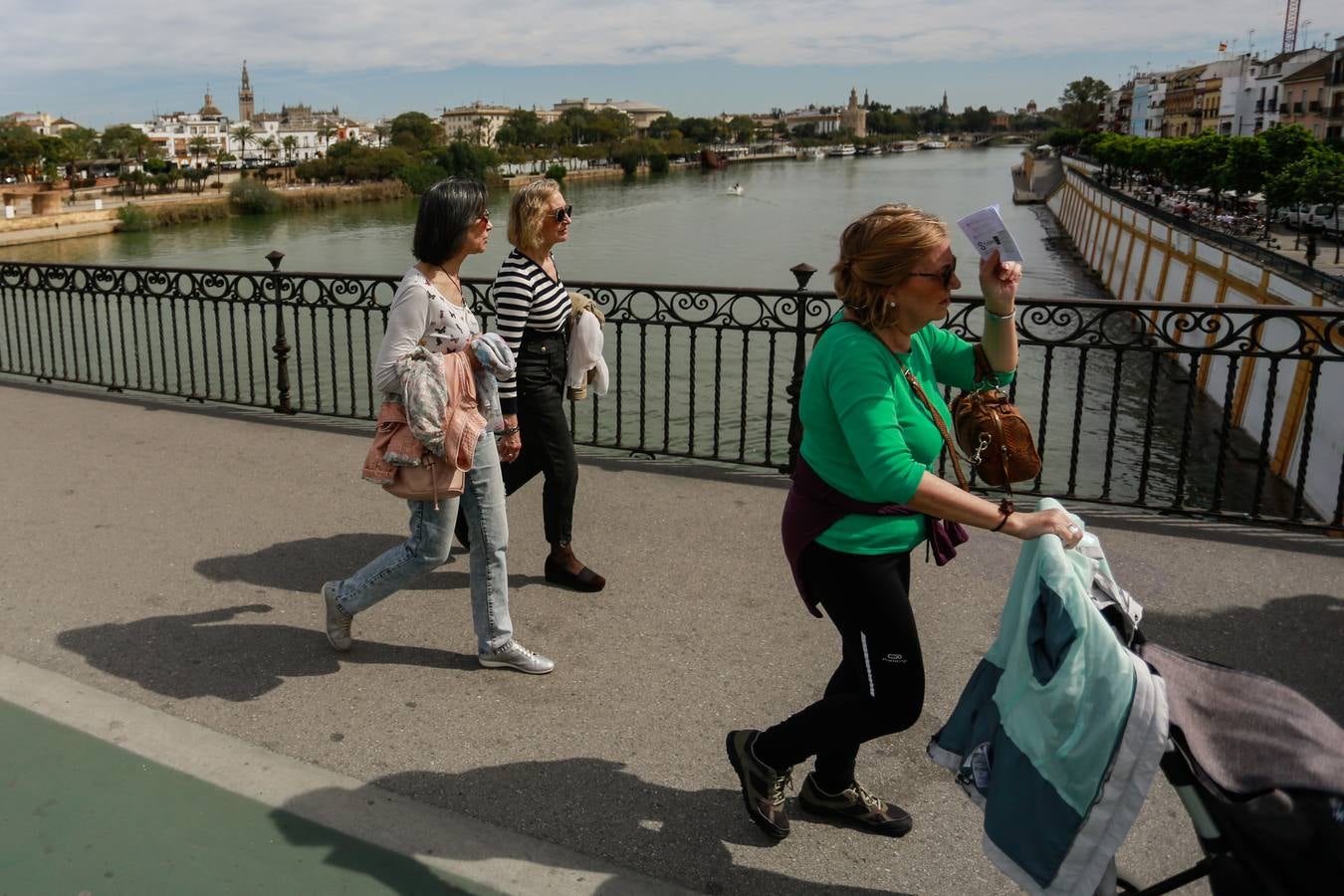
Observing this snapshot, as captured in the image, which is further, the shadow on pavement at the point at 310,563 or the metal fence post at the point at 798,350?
the metal fence post at the point at 798,350

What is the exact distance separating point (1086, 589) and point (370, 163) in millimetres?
110409

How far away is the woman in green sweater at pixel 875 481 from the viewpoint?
250cm

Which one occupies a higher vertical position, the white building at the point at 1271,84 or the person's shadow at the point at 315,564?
the white building at the point at 1271,84

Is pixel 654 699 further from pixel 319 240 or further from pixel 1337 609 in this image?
pixel 319 240

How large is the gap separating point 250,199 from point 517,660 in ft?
273

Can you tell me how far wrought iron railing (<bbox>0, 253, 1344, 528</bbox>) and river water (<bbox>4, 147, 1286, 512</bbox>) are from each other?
0.41ft

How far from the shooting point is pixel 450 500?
12.3ft

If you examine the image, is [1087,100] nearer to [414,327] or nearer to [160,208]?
[160,208]

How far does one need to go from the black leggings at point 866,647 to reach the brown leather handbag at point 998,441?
30 cm

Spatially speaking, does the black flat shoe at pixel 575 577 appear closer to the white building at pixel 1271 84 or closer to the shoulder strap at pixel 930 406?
the shoulder strap at pixel 930 406

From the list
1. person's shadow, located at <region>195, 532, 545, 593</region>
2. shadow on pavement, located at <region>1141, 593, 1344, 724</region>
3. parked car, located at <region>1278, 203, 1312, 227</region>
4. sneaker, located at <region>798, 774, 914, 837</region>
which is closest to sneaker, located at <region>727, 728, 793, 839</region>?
sneaker, located at <region>798, 774, 914, 837</region>

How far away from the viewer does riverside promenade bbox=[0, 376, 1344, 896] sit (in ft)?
9.51

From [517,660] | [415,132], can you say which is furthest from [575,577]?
[415,132]

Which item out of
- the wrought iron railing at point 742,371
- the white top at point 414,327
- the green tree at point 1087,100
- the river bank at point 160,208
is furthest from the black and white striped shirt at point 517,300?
the green tree at point 1087,100
